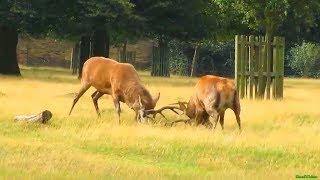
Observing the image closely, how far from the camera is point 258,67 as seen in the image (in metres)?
28.8

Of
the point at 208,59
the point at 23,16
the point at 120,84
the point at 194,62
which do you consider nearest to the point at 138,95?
the point at 120,84

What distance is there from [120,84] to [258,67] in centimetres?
1039

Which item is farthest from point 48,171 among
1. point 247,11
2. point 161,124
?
point 247,11

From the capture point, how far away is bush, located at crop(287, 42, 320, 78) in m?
73.3

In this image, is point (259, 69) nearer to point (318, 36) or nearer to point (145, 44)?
point (318, 36)

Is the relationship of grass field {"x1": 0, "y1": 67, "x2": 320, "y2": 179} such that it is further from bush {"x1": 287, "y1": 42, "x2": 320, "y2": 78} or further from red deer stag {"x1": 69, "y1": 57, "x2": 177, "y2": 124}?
bush {"x1": 287, "y1": 42, "x2": 320, "y2": 78}

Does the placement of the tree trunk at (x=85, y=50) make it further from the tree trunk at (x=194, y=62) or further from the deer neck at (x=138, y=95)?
the deer neck at (x=138, y=95)

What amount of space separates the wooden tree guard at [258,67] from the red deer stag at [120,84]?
8391 millimetres

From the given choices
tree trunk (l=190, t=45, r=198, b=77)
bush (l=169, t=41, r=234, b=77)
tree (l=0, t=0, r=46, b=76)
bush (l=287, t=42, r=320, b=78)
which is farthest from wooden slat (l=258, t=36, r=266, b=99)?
bush (l=287, t=42, r=320, b=78)

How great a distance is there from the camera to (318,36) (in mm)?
54781

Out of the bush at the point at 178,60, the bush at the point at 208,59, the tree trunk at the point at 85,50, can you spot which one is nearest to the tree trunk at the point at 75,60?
the bush at the point at 208,59

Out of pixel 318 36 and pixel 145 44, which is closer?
pixel 318 36

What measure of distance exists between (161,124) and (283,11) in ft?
41.2

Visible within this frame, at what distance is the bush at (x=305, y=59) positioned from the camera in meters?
73.3
